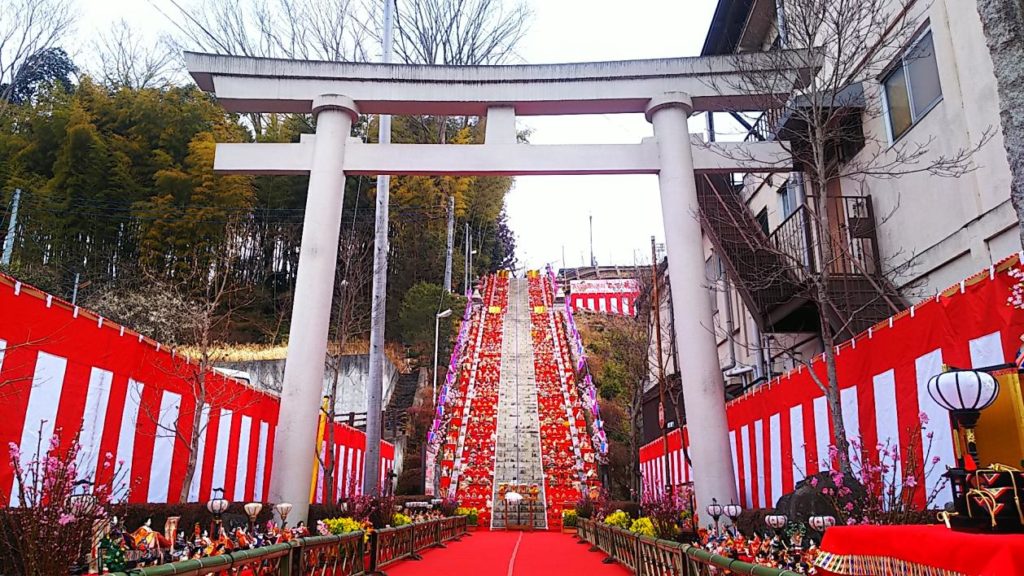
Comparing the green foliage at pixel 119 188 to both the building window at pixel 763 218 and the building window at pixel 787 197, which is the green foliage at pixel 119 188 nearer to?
the building window at pixel 763 218

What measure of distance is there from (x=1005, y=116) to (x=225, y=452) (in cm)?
1024

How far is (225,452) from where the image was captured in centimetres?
1042

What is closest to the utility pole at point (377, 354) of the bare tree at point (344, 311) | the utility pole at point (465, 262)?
the bare tree at point (344, 311)

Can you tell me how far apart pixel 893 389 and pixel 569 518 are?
1132cm

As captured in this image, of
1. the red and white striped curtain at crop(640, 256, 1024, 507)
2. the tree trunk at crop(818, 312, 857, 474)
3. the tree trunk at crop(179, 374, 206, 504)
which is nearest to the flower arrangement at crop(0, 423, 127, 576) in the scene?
the tree trunk at crop(179, 374, 206, 504)

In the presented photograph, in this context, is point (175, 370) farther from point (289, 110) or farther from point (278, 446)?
point (289, 110)

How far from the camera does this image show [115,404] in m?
7.74

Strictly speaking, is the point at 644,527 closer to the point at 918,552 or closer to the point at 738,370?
the point at 918,552

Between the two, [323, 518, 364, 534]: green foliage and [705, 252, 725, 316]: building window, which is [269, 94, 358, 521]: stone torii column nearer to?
[323, 518, 364, 534]: green foliage

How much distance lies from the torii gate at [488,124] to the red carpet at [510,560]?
112 inches

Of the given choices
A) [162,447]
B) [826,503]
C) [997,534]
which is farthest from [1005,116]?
[162,447]

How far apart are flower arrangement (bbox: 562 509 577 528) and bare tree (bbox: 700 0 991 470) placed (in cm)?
854

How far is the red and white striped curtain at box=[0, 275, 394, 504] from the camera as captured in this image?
634cm

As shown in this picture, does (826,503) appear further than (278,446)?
No
